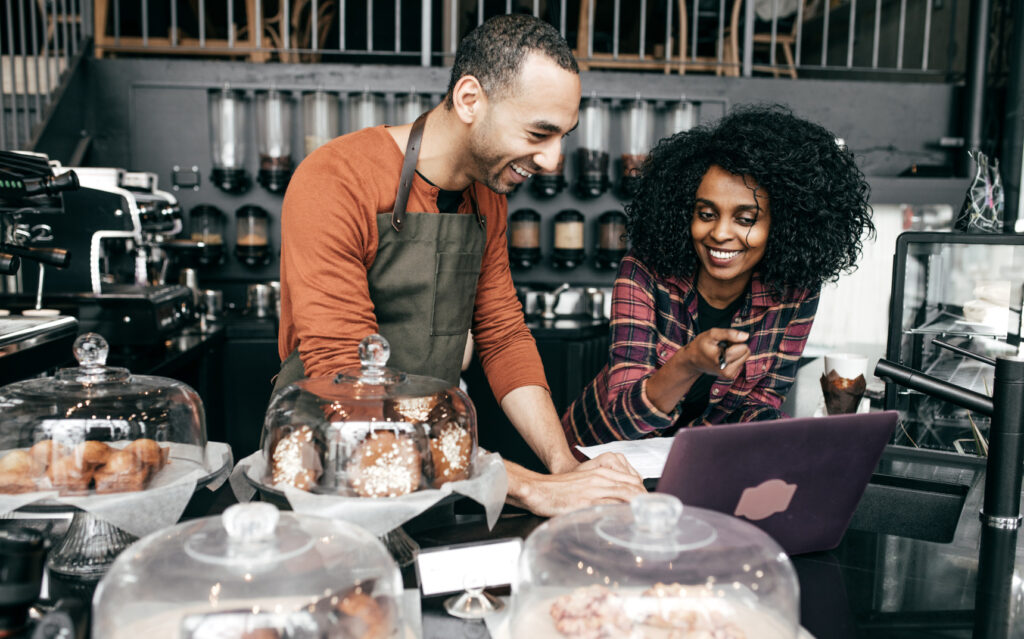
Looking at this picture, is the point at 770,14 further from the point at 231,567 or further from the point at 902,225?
the point at 231,567

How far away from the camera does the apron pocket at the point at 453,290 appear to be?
5.58 feet

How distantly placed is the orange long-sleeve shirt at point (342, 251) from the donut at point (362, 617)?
24.5 inches

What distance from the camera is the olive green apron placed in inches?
64.4

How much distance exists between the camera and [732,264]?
192 centimetres

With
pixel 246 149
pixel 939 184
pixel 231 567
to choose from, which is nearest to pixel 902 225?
pixel 939 184

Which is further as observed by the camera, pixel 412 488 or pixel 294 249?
pixel 294 249

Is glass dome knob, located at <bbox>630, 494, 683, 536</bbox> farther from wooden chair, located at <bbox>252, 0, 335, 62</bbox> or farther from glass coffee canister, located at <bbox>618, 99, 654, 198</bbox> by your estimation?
wooden chair, located at <bbox>252, 0, 335, 62</bbox>

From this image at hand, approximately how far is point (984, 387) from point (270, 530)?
71.8 inches

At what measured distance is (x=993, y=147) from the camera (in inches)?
165

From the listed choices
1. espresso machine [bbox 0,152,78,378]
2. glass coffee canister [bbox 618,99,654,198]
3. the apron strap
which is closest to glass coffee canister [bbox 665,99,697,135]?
glass coffee canister [bbox 618,99,654,198]

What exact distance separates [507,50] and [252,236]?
2.62 meters

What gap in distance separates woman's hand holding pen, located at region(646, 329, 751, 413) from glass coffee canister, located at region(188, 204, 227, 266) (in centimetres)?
263

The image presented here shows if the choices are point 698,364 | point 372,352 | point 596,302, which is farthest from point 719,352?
point 596,302

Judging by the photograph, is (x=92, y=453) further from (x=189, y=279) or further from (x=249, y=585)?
(x=189, y=279)
